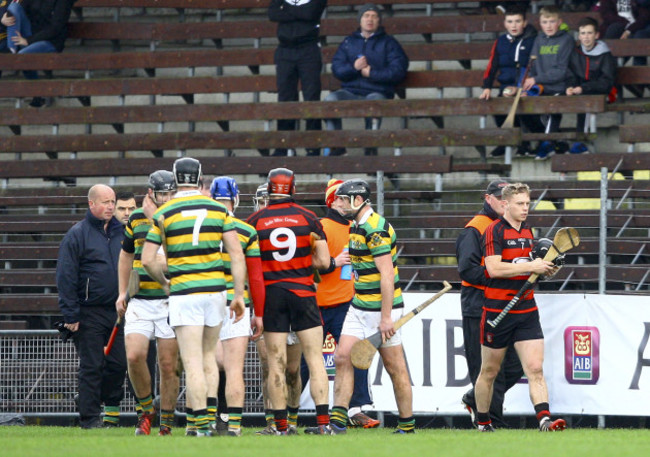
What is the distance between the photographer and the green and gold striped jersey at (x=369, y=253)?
10297 millimetres

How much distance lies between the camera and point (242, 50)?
19031 millimetres

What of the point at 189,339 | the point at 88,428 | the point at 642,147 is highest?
the point at 642,147

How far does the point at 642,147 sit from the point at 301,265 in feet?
26.6

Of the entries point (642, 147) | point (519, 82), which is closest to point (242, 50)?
point (519, 82)

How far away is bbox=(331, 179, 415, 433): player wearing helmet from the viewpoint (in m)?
10.3

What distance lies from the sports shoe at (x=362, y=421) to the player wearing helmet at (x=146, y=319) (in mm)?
2261

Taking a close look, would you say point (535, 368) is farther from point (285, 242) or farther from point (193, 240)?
point (193, 240)

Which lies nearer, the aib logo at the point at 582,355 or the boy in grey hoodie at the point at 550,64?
the aib logo at the point at 582,355

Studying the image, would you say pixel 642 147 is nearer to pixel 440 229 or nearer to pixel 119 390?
pixel 440 229

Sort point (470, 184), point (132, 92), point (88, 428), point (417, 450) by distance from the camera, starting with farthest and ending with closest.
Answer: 1. point (132, 92)
2. point (470, 184)
3. point (88, 428)
4. point (417, 450)

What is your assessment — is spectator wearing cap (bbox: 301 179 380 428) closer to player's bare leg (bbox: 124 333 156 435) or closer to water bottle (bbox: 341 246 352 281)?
water bottle (bbox: 341 246 352 281)

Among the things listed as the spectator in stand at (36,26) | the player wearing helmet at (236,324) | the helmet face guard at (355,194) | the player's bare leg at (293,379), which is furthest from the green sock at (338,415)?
the spectator in stand at (36,26)

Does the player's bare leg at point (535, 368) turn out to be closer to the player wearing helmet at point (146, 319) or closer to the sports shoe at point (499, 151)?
the player wearing helmet at point (146, 319)

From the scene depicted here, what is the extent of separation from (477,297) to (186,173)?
3266 millimetres
